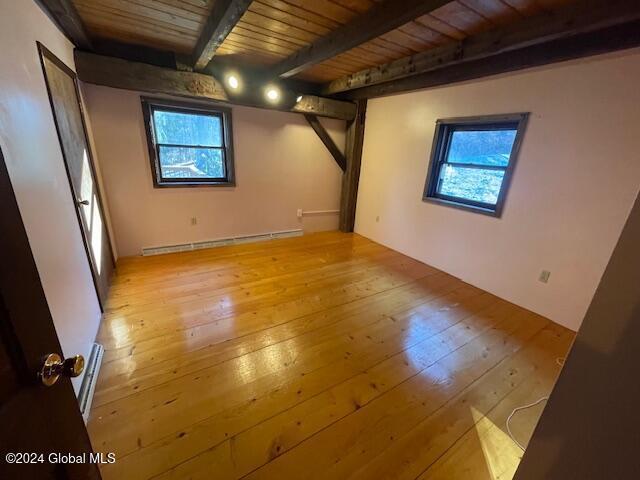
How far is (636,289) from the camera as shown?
0.57m

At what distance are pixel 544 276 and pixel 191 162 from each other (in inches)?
164

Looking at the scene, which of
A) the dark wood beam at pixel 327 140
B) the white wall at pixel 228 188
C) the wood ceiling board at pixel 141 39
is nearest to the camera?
the wood ceiling board at pixel 141 39

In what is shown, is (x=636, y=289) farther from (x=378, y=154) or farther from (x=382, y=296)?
(x=378, y=154)

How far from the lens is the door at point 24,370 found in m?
0.46

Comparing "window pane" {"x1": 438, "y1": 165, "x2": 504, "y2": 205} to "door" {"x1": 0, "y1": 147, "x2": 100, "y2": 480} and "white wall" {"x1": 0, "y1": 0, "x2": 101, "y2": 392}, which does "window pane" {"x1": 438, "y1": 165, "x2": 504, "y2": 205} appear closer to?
"door" {"x1": 0, "y1": 147, "x2": 100, "y2": 480}

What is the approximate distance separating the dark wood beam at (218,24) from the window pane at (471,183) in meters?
2.65

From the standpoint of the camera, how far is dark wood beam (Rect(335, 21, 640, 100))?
1870 mm

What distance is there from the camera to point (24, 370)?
51 centimetres

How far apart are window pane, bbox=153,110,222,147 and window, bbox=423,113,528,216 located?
9.25ft

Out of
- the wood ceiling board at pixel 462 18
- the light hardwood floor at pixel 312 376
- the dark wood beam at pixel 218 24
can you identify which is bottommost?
the light hardwood floor at pixel 312 376

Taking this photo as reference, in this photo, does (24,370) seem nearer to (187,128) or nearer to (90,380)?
(90,380)

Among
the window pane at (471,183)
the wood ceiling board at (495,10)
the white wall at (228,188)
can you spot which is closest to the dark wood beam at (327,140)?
the white wall at (228,188)

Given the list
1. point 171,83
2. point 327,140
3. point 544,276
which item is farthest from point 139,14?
point 544,276

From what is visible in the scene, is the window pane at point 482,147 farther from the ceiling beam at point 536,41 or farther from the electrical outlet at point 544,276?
the electrical outlet at point 544,276
